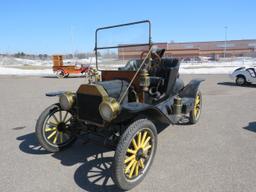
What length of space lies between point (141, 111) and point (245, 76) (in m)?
10.3

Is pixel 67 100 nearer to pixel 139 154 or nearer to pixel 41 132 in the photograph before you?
pixel 41 132

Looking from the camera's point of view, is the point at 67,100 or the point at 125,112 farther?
the point at 67,100

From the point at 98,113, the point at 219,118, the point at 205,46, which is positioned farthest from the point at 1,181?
the point at 205,46

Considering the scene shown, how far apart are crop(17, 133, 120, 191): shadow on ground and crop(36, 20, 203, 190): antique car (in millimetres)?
226

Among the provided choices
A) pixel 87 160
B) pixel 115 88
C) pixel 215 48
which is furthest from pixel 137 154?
pixel 215 48

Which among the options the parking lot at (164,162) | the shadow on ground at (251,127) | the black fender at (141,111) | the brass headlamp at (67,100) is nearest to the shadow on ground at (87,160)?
the parking lot at (164,162)

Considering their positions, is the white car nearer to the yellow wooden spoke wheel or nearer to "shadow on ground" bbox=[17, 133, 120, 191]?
"shadow on ground" bbox=[17, 133, 120, 191]

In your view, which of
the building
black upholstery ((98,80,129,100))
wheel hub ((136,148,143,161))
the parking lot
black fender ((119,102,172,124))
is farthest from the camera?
the building

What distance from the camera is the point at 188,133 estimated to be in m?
4.97

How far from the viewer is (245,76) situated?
39.5 feet

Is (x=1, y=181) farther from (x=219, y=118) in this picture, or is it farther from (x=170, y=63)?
(x=219, y=118)

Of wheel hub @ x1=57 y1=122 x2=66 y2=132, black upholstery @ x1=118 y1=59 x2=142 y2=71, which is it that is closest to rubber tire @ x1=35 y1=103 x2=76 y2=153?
wheel hub @ x1=57 y1=122 x2=66 y2=132

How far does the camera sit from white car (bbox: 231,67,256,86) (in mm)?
11828

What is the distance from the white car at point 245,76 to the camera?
1183cm
